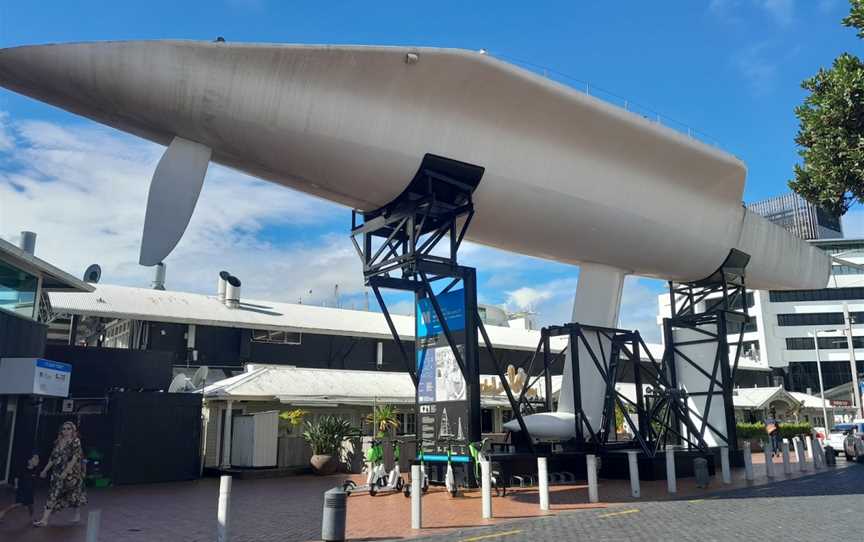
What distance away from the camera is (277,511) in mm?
14117

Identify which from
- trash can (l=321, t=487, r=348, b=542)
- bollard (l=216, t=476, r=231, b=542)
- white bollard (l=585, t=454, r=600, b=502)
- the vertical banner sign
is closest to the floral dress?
bollard (l=216, t=476, r=231, b=542)

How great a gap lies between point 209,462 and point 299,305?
12908mm

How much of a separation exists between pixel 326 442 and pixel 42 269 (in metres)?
10.4

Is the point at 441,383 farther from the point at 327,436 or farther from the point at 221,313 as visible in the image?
the point at 221,313

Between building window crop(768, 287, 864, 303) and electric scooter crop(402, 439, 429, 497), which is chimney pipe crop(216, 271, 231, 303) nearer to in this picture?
electric scooter crop(402, 439, 429, 497)

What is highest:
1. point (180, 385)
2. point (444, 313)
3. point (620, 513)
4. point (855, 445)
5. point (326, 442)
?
point (444, 313)

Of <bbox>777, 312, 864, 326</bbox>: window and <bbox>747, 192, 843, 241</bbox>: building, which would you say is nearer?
<bbox>777, 312, 864, 326</bbox>: window

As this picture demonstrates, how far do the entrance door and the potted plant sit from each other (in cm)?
867

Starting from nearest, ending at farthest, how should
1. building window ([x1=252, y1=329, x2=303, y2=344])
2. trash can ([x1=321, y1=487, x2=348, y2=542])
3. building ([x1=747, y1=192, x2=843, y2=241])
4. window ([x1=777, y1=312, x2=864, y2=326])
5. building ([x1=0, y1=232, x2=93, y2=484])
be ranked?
trash can ([x1=321, y1=487, x2=348, y2=542])
building ([x1=0, y1=232, x2=93, y2=484])
building window ([x1=252, y1=329, x2=303, y2=344])
window ([x1=777, y1=312, x2=864, y2=326])
building ([x1=747, y1=192, x2=843, y2=241])

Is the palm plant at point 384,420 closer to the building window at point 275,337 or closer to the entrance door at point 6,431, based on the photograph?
the building window at point 275,337

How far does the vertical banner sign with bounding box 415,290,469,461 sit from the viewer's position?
1664cm

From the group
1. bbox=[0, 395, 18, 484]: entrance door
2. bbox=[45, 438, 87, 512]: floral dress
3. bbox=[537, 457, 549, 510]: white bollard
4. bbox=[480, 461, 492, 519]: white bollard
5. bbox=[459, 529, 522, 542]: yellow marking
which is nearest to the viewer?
bbox=[459, 529, 522, 542]: yellow marking

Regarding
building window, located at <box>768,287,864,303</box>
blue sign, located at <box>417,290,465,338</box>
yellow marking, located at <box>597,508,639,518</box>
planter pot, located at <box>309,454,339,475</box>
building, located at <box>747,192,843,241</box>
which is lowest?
yellow marking, located at <box>597,508,639,518</box>

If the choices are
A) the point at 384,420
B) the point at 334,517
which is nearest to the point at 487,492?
the point at 334,517
